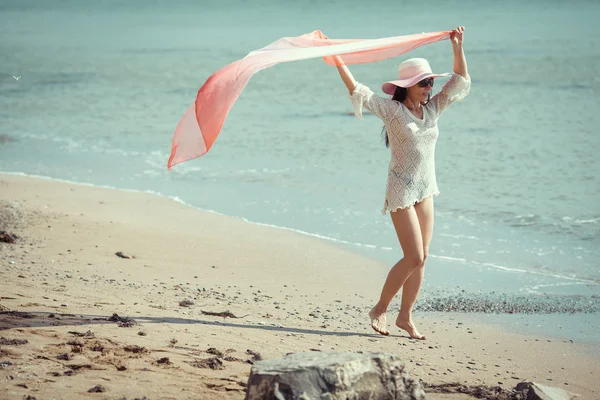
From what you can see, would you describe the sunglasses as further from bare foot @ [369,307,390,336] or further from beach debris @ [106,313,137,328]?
beach debris @ [106,313,137,328]

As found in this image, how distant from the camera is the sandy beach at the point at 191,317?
14.6 ft

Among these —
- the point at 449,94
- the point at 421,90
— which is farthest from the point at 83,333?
the point at 449,94

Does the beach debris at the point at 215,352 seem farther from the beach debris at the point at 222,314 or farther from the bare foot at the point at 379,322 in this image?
the bare foot at the point at 379,322

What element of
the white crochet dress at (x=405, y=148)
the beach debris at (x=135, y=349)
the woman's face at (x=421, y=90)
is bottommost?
the beach debris at (x=135, y=349)

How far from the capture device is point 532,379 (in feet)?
16.4

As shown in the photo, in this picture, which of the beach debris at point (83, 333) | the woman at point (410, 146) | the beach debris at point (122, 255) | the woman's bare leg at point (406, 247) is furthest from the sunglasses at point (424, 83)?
the beach debris at point (122, 255)

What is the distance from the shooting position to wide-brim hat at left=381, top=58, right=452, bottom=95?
533 centimetres

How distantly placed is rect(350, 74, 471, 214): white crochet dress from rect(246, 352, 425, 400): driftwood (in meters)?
1.67

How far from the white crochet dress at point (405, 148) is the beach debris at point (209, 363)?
5.07ft

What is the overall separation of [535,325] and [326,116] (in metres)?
11.4

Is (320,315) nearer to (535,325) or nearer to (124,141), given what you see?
(535,325)

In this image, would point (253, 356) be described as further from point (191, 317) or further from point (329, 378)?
point (329, 378)

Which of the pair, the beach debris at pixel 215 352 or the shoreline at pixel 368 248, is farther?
the shoreline at pixel 368 248

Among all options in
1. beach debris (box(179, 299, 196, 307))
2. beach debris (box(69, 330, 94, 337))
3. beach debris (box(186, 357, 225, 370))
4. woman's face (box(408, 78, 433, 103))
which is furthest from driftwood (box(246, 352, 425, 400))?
beach debris (box(179, 299, 196, 307))
